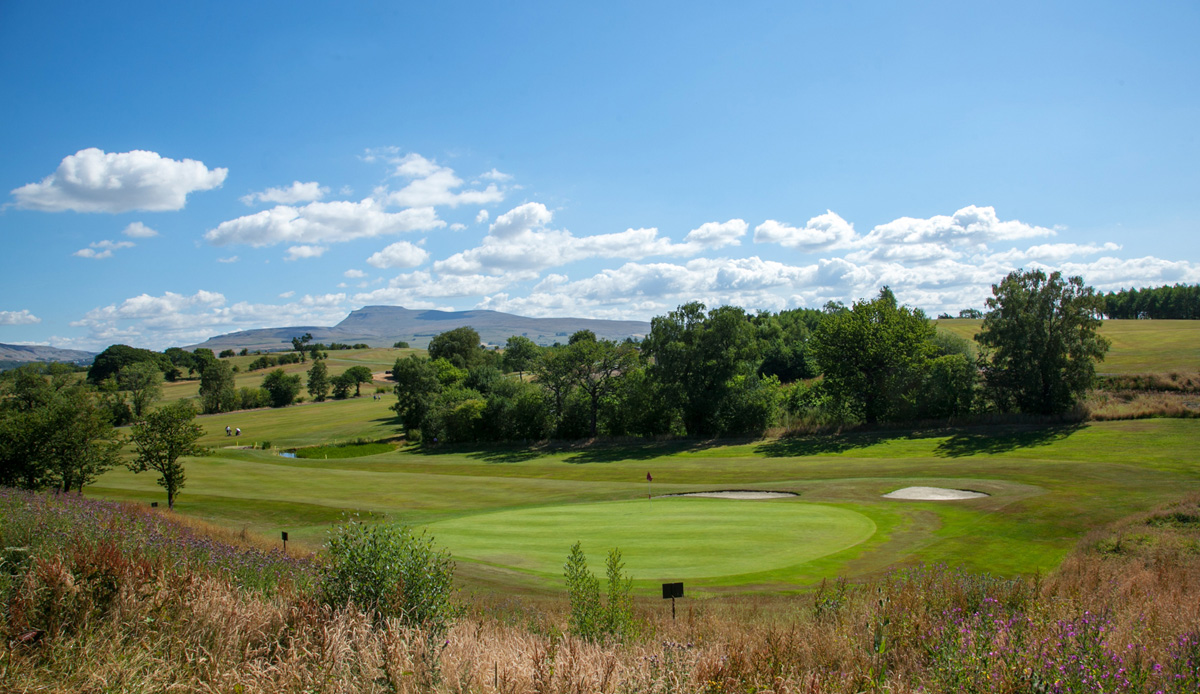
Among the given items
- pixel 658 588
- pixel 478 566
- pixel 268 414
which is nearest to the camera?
pixel 658 588

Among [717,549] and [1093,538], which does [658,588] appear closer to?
[717,549]

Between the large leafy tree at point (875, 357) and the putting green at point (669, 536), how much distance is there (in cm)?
2709

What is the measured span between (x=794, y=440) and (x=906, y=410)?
8.95 metres

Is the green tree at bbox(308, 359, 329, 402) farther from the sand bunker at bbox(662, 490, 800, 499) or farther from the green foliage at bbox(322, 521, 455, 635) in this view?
the green foliage at bbox(322, 521, 455, 635)

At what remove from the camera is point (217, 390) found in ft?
326

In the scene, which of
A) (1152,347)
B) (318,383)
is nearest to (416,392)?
(318,383)

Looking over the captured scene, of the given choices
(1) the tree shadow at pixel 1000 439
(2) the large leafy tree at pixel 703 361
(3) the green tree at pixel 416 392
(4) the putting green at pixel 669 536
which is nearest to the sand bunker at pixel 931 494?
(4) the putting green at pixel 669 536

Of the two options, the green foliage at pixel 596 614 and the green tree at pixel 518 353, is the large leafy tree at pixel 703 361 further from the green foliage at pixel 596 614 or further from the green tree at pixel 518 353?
the green tree at pixel 518 353

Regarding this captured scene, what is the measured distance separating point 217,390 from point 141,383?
10724 mm

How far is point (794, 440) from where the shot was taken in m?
44.2

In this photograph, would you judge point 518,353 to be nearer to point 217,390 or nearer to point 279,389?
point 279,389

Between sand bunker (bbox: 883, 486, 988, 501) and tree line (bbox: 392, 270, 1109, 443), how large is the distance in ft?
70.0

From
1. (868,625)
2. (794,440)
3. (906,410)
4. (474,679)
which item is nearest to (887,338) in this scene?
(906,410)

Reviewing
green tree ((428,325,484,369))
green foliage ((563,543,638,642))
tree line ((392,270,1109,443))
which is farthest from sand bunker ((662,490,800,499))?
green tree ((428,325,484,369))
